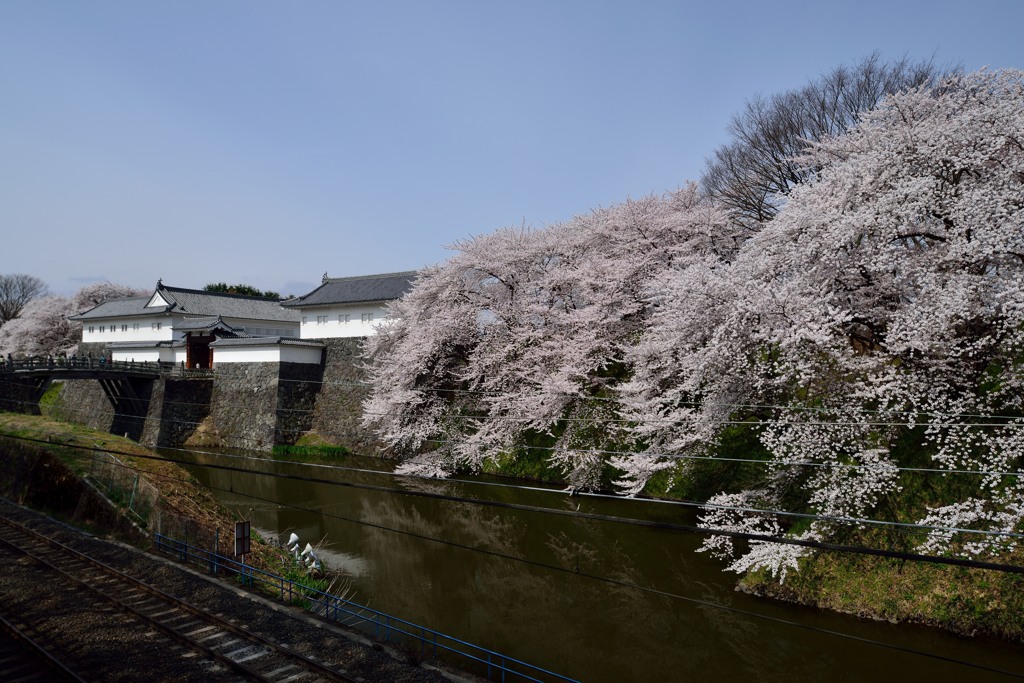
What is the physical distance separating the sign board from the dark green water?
113 centimetres

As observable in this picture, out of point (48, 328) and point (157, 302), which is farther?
point (48, 328)

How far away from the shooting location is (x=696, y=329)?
1301cm

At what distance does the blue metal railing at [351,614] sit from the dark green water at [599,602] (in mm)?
365

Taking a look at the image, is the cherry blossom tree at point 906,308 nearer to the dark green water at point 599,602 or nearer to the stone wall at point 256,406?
the dark green water at point 599,602

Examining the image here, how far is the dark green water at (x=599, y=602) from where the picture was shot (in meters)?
8.91

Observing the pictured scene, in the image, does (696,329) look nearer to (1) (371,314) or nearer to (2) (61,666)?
(2) (61,666)

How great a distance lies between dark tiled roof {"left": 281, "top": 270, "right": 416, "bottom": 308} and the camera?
29.3 metres

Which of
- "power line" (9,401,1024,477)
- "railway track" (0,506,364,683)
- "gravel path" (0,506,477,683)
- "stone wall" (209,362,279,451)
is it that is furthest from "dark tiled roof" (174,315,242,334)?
"railway track" (0,506,364,683)

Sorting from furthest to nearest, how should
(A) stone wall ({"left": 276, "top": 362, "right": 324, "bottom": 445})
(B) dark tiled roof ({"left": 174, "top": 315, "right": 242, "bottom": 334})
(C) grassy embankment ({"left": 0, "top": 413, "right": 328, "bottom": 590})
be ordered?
(B) dark tiled roof ({"left": 174, "top": 315, "right": 242, "bottom": 334})
(A) stone wall ({"left": 276, "top": 362, "right": 324, "bottom": 445})
(C) grassy embankment ({"left": 0, "top": 413, "right": 328, "bottom": 590})

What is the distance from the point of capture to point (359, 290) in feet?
102

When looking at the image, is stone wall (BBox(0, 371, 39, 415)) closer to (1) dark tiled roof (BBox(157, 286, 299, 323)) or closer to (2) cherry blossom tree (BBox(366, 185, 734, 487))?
(1) dark tiled roof (BBox(157, 286, 299, 323))

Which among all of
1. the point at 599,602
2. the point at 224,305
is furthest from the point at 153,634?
the point at 224,305

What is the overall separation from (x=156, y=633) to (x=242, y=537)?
2.73 metres

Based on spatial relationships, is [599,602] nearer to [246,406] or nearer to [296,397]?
[296,397]
